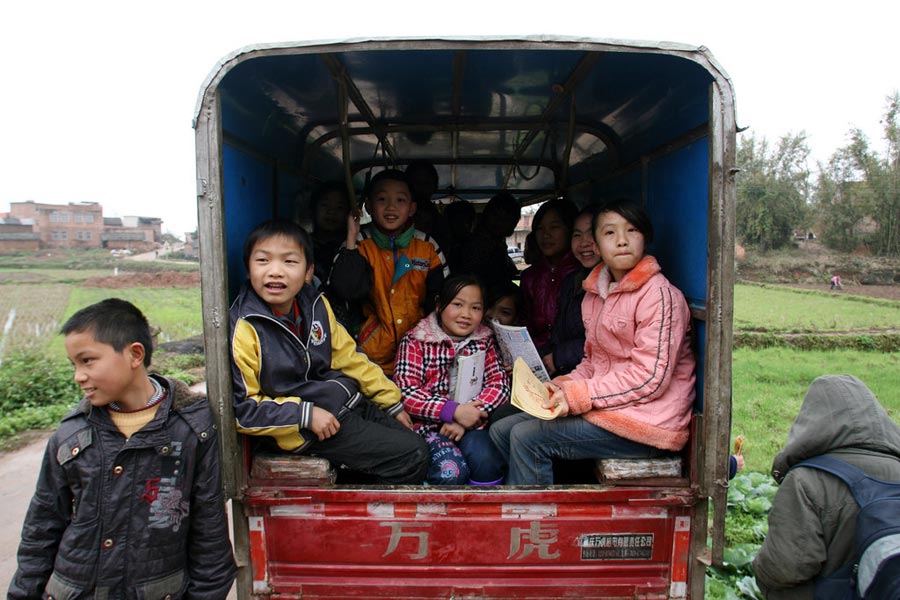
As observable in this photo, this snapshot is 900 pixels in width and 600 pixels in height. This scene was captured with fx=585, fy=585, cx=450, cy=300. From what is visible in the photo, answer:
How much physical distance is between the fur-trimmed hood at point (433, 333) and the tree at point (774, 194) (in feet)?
113

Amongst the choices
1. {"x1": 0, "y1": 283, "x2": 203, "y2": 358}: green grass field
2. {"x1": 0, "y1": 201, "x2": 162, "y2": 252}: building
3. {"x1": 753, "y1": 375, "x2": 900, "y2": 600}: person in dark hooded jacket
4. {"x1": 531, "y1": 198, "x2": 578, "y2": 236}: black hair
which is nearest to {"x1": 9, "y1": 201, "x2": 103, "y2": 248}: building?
{"x1": 0, "y1": 201, "x2": 162, "y2": 252}: building

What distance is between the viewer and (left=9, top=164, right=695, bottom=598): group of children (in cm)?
194

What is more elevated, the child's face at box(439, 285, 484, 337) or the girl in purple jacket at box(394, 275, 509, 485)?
the child's face at box(439, 285, 484, 337)

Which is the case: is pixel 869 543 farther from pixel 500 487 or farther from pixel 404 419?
pixel 404 419

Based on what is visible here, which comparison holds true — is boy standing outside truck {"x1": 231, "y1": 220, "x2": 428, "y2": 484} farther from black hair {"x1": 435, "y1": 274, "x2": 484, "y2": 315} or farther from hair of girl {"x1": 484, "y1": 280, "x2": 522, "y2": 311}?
hair of girl {"x1": 484, "y1": 280, "x2": 522, "y2": 311}

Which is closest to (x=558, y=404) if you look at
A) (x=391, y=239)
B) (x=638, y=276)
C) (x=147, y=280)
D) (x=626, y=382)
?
(x=626, y=382)

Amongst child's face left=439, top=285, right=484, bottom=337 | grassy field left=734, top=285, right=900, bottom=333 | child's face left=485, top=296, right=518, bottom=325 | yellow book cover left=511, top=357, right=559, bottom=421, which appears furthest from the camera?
grassy field left=734, top=285, right=900, bottom=333

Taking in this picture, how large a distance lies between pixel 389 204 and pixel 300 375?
1.24 metres

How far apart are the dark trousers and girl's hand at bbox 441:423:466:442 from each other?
22 cm

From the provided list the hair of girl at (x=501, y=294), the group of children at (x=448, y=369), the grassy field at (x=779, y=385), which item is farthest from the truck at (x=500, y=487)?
the grassy field at (x=779, y=385)

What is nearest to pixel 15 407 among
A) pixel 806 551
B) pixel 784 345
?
pixel 806 551

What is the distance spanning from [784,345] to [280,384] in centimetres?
1440

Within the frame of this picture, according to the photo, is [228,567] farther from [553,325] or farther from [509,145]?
[509,145]

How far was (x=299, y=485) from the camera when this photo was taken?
2.25 metres
